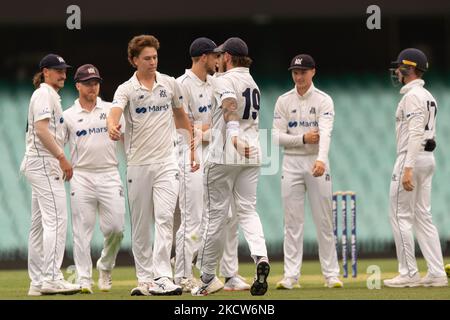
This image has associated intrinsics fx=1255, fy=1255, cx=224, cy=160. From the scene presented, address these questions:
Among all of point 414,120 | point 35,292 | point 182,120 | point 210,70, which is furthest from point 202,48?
point 35,292

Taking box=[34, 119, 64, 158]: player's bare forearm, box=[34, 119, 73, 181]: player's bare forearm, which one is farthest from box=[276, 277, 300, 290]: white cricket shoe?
box=[34, 119, 64, 158]: player's bare forearm

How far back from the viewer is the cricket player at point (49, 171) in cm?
1052

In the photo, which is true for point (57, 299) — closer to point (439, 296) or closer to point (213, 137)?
point (213, 137)

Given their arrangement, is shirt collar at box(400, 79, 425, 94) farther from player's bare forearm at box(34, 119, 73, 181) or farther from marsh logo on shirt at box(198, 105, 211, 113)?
player's bare forearm at box(34, 119, 73, 181)

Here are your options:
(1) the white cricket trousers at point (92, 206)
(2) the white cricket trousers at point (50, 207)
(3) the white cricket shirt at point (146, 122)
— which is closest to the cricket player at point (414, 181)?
(3) the white cricket shirt at point (146, 122)

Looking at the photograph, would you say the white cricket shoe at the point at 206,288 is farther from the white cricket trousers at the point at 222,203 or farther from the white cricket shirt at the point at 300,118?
the white cricket shirt at the point at 300,118

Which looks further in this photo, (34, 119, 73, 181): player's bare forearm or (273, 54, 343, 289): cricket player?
(273, 54, 343, 289): cricket player

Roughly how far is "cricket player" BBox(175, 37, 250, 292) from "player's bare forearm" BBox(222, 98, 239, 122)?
96cm

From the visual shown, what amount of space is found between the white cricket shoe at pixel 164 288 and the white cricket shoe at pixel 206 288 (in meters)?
0.15

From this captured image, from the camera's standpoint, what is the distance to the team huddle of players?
1005 cm

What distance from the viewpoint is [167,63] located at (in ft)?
60.4

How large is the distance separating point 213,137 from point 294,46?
870 centimetres

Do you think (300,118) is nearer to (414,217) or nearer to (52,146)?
(414,217)

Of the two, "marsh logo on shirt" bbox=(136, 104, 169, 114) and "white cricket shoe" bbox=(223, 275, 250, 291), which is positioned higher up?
"marsh logo on shirt" bbox=(136, 104, 169, 114)
